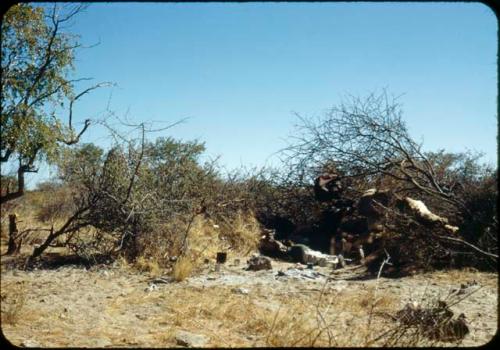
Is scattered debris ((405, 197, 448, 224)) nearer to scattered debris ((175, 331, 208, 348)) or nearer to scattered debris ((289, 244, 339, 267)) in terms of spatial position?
scattered debris ((289, 244, 339, 267))

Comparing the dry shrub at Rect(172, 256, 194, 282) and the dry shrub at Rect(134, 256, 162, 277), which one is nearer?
the dry shrub at Rect(172, 256, 194, 282)

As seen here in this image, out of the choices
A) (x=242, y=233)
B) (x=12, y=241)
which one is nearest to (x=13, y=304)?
(x=12, y=241)

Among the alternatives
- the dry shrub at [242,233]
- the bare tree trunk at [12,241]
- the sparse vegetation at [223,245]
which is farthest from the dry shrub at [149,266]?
the dry shrub at [242,233]

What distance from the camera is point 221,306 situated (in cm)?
488

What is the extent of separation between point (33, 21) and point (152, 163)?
368 centimetres

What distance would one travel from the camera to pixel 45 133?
5.31 m

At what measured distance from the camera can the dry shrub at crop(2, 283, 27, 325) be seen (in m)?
4.12

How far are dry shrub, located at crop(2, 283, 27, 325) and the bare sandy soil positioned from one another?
0.04 feet

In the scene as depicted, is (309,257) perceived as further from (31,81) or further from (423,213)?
(31,81)

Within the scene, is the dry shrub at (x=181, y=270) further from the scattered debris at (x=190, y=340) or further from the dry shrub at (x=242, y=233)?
the dry shrub at (x=242, y=233)

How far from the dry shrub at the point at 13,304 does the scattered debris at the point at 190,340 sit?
164cm

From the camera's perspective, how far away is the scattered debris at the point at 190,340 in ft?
12.2

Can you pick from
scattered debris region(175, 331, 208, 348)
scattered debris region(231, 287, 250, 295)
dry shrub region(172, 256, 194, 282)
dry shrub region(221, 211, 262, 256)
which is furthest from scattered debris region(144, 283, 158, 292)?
dry shrub region(221, 211, 262, 256)

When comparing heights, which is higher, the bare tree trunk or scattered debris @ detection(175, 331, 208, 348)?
the bare tree trunk
